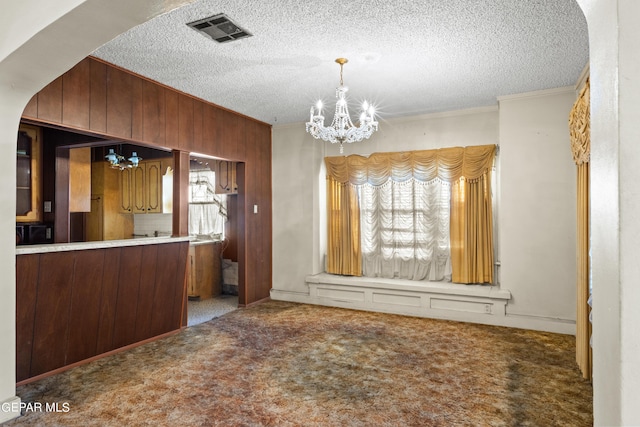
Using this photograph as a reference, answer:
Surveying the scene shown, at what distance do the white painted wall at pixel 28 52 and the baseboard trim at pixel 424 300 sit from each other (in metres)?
3.75

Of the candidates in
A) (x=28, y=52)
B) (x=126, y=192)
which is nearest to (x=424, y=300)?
(x=28, y=52)

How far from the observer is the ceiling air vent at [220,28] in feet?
9.03

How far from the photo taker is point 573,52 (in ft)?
10.9

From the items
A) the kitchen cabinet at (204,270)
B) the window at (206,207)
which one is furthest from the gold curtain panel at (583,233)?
the window at (206,207)

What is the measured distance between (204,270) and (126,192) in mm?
2222

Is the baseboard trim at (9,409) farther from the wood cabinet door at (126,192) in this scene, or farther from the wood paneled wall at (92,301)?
the wood cabinet door at (126,192)

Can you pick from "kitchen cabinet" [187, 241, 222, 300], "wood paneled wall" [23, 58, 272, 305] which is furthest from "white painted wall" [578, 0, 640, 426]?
"kitchen cabinet" [187, 241, 222, 300]

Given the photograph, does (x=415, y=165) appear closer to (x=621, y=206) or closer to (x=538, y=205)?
(x=538, y=205)

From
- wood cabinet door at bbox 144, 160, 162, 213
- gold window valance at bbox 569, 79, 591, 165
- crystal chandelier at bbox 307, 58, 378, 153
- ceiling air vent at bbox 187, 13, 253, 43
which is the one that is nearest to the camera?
ceiling air vent at bbox 187, 13, 253, 43

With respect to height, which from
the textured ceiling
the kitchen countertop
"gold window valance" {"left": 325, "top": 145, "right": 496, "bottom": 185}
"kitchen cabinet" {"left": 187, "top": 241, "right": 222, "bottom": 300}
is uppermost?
the textured ceiling

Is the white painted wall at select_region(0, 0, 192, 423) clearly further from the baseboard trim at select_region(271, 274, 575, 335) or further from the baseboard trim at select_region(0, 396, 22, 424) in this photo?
the baseboard trim at select_region(271, 274, 575, 335)

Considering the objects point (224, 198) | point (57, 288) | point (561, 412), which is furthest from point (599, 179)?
point (224, 198)

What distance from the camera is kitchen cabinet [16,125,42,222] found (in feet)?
15.4

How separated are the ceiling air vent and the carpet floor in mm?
2737
